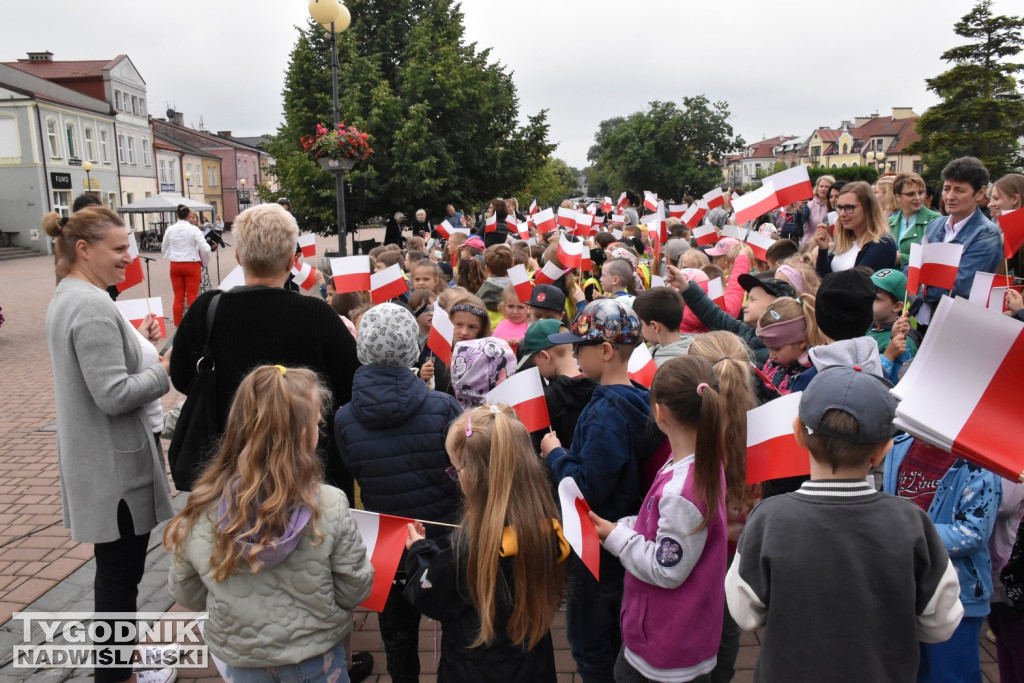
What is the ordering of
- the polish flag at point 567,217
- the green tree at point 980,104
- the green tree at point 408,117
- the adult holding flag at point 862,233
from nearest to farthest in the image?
1. the adult holding flag at point 862,233
2. the polish flag at point 567,217
3. the green tree at point 408,117
4. the green tree at point 980,104

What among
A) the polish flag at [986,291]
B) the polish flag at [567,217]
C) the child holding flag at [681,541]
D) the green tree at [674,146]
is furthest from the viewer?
the green tree at [674,146]

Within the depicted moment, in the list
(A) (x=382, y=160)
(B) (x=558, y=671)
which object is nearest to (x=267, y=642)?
(B) (x=558, y=671)

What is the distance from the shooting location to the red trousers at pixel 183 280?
471 inches

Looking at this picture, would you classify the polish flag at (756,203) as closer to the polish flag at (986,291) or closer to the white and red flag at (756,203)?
the white and red flag at (756,203)

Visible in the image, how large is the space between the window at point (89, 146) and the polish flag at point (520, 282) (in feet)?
158

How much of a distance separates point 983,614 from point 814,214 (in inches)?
314

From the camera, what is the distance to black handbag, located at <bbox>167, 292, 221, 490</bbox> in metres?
2.93

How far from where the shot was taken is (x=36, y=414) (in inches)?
316

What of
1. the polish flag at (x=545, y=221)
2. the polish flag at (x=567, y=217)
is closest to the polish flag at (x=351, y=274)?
the polish flag at (x=567, y=217)

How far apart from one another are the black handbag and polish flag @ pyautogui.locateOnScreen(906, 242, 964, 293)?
12.5 feet

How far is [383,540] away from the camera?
8.48 feet

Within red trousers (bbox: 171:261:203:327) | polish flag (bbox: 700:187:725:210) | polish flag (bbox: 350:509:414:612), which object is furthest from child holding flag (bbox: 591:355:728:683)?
red trousers (bbox: 171:261:203:327)

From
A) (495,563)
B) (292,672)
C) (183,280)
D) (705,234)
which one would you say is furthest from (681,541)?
(183,280)

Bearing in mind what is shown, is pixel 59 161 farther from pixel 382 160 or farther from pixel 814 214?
pixel 814 214
